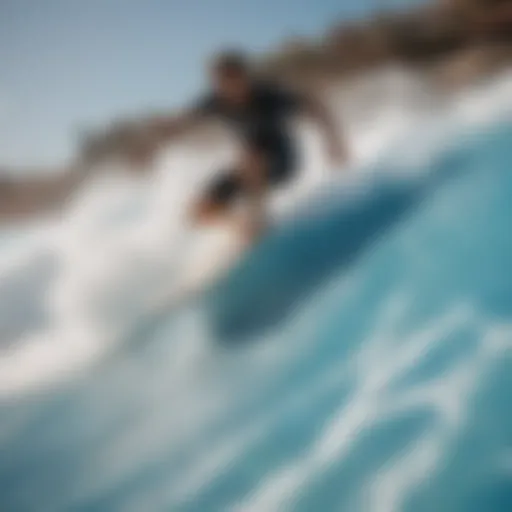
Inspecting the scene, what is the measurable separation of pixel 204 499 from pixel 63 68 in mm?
658

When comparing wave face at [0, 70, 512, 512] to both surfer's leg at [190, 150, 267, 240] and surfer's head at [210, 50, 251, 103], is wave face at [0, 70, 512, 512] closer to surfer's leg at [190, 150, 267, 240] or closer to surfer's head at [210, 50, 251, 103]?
surfer's leg at [190, 150, 267, 240]

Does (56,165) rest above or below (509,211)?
above

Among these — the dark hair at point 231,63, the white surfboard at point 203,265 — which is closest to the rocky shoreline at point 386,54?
the dark hair at point 231,63

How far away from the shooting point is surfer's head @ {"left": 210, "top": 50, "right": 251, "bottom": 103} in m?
1.05

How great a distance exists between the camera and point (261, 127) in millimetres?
1039

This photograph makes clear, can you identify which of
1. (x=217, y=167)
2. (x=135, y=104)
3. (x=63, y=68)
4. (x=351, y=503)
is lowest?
(x=351, y=503)

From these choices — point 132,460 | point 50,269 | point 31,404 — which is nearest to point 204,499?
point 132,460

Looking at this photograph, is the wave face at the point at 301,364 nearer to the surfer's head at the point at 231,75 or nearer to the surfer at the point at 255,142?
the surfer at the point at 255,142

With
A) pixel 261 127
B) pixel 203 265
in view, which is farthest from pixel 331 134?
pixel 203 265

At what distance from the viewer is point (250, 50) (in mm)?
1057

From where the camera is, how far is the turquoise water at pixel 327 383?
87cm

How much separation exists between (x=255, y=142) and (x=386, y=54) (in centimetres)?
21

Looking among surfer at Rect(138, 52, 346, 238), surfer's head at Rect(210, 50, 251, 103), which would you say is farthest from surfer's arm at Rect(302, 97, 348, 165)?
surfer's head at Rect(210, 50, 251, 103)

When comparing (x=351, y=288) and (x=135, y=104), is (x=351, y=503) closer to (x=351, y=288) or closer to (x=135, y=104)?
(x=351, y=288)
